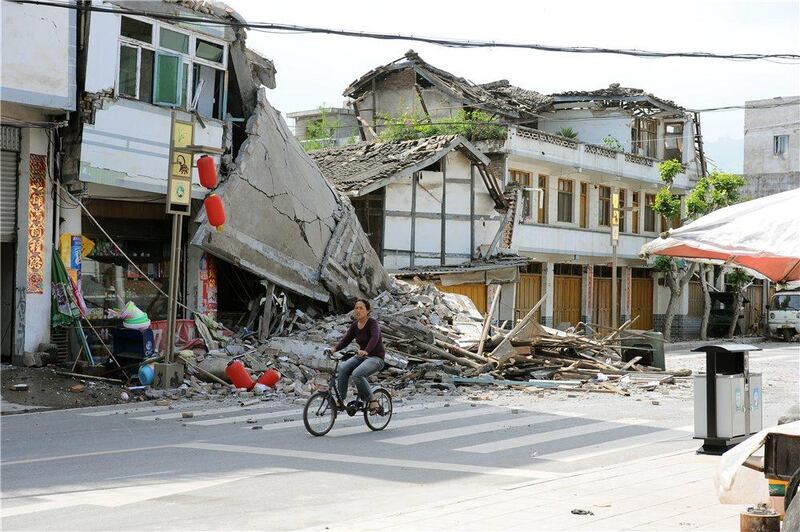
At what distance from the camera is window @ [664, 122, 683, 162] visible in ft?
164

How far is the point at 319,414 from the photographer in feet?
43.3

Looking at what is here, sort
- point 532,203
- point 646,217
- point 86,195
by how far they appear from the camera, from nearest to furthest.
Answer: point 86,195, point 532,203, point 646,217

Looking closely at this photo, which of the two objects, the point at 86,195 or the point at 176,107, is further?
the point at 176,107

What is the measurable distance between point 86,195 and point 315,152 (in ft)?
61.5

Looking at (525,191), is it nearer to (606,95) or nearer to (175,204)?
(606,95)

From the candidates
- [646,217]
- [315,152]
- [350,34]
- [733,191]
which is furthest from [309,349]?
[646,217]

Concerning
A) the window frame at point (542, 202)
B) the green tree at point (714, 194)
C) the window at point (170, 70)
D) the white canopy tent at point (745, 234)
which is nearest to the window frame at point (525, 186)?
the window frame at point (542, 202)

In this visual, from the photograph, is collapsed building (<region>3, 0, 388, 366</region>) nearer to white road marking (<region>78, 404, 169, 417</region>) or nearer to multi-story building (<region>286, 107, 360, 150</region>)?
white road marking (<region>78, 404, 169, 417</region>)

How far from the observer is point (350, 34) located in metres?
13.8

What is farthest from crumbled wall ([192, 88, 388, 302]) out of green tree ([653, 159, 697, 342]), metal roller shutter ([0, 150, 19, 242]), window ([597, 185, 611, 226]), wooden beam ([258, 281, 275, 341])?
window ([597, 185, 611, 226])

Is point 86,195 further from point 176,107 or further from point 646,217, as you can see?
point 646,217

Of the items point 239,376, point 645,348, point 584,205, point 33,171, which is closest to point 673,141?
point 584,205

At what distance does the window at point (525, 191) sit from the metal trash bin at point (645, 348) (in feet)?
50.7

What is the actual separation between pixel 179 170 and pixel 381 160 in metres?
16.0
